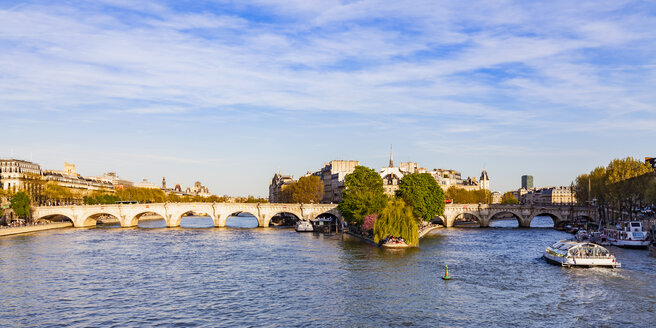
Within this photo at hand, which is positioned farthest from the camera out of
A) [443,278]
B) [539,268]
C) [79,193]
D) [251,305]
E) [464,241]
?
[79,193]

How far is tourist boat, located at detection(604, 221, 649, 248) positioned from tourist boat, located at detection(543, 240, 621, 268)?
1601cm

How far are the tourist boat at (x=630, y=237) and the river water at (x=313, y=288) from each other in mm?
2849

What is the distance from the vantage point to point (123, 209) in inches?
4407

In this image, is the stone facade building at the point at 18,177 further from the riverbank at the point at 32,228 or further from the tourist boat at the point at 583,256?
the tourist boat at the point at 583,256

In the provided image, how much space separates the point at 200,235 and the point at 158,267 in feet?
122

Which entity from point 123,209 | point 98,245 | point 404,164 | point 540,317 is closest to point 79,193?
point 123,209

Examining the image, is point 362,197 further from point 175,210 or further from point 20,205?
point 20,205

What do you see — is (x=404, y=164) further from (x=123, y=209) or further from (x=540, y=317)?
(x=540, y=317)

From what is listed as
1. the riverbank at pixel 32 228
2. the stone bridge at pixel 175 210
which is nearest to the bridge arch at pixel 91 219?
the stone bridge at pixel 175 210

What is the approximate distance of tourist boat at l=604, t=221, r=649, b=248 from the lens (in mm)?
68375

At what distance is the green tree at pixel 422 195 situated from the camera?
92938 millimetres

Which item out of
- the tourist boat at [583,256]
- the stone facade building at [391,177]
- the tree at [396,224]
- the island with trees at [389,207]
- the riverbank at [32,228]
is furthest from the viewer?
the stone facade building at [391,177]

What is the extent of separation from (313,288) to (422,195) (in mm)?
55148

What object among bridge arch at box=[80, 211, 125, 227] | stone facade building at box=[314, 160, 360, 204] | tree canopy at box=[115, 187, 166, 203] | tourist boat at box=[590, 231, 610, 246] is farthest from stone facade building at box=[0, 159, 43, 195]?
tourist boat at box=[590, 231, 610, 246]
